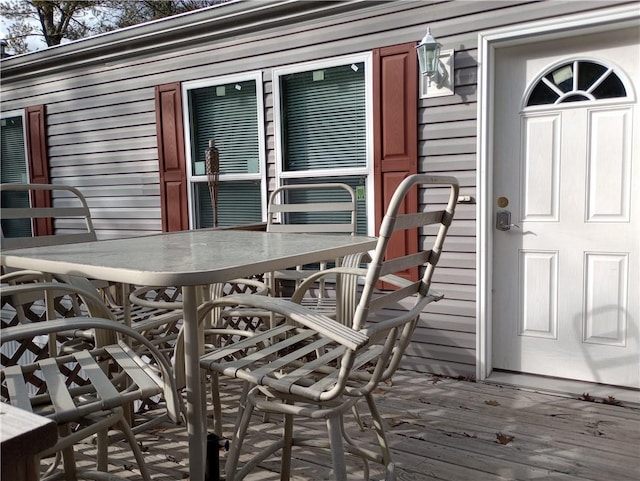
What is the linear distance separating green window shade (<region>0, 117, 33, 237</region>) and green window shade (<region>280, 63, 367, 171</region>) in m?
3.45

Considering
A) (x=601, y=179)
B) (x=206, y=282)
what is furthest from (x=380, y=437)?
(x=601, y=179)

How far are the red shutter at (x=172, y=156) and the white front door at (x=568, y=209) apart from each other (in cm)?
251

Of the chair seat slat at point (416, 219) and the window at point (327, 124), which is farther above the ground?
the window at point (327, 124)

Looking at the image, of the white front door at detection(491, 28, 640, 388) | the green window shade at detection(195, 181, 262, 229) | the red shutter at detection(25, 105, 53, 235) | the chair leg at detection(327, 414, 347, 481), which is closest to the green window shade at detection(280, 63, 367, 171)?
the green window shade at detection(195, 181, 262, 229)

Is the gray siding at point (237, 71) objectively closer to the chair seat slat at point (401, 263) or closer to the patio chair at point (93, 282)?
the patio chair at point (93, 282)

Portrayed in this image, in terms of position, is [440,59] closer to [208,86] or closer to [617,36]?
[617,36]

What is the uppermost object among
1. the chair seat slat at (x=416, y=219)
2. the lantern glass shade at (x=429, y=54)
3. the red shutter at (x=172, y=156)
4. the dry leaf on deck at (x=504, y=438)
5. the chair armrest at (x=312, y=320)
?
the lantern glass shade at (x=429, y=54)

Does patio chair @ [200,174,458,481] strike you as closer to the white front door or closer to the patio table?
the patio table

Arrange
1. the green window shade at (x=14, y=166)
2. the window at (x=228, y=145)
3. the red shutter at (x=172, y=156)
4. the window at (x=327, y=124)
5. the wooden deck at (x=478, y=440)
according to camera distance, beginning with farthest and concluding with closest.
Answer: the green window shade at (x=14, y=166)
the red shutter at (x=172, y=156)
the window at (x=228, y=145)
the window at (x=327, y=124)
the wooden deck at (x=478, y=440)

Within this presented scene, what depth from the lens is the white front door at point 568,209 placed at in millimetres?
2721

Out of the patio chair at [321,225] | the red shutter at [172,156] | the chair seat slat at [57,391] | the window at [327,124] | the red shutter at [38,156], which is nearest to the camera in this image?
the chair seat slat at [57,391]

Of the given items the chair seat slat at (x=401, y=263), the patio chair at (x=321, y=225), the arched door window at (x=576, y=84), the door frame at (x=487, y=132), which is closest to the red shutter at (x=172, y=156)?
the patio chair at (x=321, y=225)

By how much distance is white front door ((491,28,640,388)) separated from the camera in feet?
8.93

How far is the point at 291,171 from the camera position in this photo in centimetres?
374
